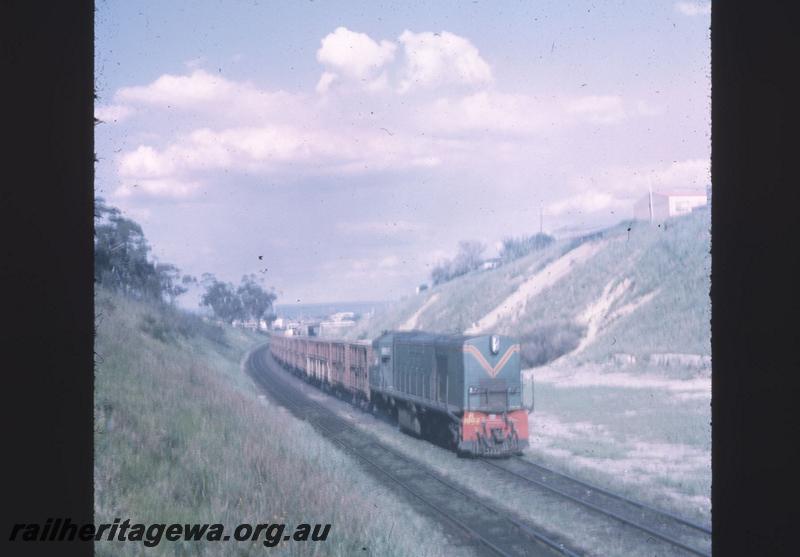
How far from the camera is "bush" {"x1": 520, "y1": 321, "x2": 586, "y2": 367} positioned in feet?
151

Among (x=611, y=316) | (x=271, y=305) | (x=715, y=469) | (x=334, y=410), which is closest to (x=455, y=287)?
(x=611, y=316)

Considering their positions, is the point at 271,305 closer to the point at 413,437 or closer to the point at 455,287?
the point at 455,287

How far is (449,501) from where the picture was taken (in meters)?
13.3

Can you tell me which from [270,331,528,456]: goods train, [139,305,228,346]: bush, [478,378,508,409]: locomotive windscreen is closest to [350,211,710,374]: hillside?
[270,331,528,456]: goods train

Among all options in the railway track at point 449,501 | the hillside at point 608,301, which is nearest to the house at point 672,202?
the hillside at point 608,301

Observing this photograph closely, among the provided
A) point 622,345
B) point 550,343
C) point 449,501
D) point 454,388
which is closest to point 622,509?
point 449,501

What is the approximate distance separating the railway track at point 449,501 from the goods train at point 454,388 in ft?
5.08

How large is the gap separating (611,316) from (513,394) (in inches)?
1247

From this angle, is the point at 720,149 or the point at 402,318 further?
the point at 402,318

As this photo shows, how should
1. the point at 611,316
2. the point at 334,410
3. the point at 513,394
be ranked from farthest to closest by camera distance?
1. the point at 611,316
2. the point at 334,410
3. the point at 513,394

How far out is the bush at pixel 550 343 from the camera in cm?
4600
